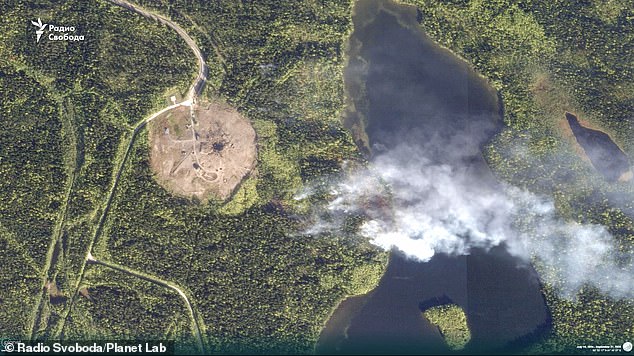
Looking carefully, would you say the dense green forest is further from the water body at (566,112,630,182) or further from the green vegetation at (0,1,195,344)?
the green vegetation at (0,1,195,344)

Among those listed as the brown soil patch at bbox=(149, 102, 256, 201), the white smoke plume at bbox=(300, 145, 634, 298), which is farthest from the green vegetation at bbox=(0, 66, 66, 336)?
the white smoke plume at bbox=(300, 145, 634, 298)

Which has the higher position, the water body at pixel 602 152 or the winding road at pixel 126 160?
the water body at pixel 602 152

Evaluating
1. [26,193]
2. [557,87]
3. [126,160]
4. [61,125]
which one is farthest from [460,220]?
[26,193]

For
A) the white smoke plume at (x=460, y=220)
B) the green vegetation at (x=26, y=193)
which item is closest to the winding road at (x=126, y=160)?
the green vegetation at (x=26, y=193)

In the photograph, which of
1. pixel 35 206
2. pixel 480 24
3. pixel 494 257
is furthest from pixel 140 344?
pixel 480 24

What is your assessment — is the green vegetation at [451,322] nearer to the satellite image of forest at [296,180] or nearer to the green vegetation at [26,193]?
the satellite image of forest at [296,180]

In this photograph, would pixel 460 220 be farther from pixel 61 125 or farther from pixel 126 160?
pixel 61 125
